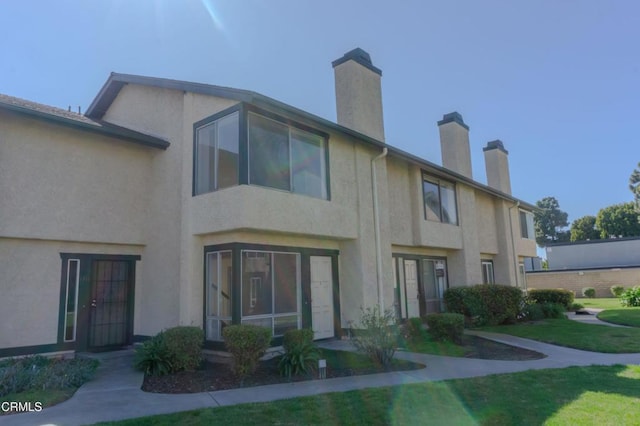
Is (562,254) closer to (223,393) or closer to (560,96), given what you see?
(560,96)

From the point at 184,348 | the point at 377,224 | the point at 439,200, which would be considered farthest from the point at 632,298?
the point at 184,348

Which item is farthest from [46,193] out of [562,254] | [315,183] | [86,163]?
[562,254]

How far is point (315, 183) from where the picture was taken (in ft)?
40.1

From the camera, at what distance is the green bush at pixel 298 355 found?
8984 millimetres

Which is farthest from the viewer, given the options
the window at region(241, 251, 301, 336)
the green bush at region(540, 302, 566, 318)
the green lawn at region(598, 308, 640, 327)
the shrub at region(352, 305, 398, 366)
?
the green bush at region(540, 302, 566, 318)

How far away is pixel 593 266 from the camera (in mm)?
39969

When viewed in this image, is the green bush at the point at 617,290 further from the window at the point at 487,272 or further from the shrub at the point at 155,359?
the shrub at the point at 155,359

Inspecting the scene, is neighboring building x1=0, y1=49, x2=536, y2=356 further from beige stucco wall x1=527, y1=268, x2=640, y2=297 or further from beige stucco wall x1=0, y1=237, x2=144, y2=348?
beige stucco wall x1=527, y1=268, x2=640, y2=297

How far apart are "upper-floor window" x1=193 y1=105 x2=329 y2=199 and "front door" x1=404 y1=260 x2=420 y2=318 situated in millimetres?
6049

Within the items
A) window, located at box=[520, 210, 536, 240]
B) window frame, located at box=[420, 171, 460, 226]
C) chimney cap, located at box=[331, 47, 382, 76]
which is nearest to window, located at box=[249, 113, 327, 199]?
chimney cap, located at box=[331, 47, 382, 76]

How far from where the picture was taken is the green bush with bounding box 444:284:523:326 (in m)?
16.7

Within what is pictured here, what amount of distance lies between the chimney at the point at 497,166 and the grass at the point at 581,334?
912 cm

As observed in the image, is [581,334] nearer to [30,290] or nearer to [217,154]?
[217,154]

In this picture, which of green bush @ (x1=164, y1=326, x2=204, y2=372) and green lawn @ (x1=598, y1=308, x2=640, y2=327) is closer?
green bush @ (x1=164, y1=326, x2=204, y2=372)
